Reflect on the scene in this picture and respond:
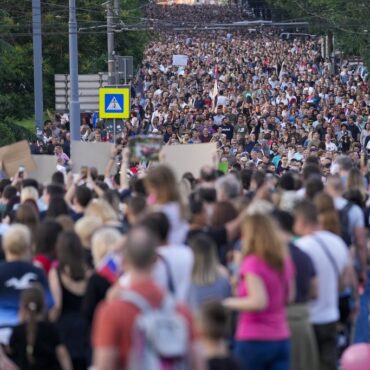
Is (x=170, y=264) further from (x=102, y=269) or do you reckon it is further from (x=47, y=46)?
(x=47, y=46)

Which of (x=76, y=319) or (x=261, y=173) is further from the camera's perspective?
(x=261, y=173)

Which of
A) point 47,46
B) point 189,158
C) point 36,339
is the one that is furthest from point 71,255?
point 47,46

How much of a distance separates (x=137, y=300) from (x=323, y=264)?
9.92 ft

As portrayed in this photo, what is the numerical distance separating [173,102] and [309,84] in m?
6.46

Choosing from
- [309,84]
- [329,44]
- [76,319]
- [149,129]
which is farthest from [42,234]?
[329,44]

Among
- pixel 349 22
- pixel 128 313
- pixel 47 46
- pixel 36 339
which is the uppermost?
pixel 128 313

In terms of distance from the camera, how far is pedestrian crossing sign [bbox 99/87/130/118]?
31938 mm

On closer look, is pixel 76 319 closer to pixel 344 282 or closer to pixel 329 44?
pixel 344 282

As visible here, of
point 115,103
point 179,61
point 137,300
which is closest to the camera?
point 137,300

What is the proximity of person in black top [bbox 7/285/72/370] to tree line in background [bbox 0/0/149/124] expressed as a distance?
29997mm

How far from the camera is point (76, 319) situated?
1069 cm

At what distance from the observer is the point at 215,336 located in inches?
327

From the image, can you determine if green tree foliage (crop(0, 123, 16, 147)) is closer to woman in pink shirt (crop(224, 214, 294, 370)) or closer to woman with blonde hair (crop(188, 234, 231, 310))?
woman with blonde hair (crop(188, 234, 231, 310))

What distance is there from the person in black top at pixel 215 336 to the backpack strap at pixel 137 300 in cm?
51
